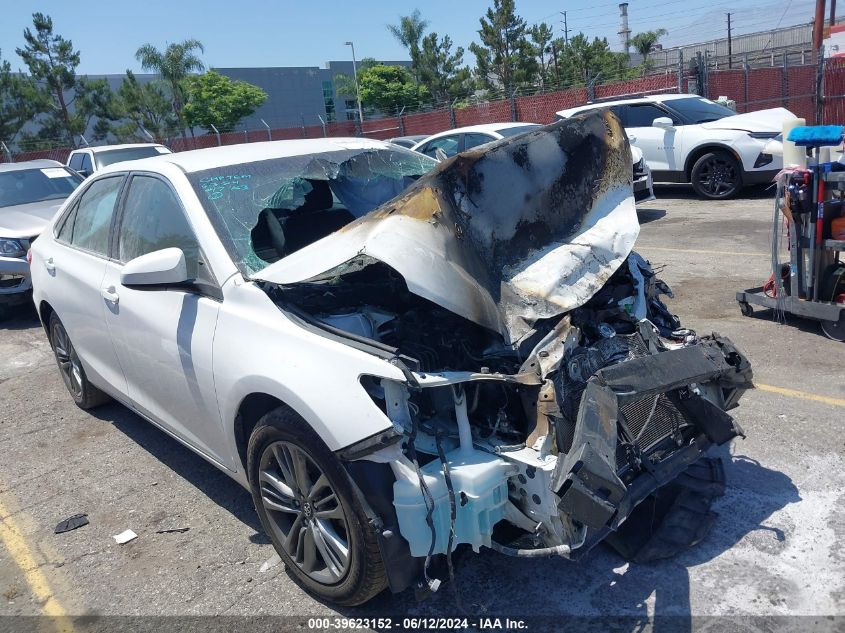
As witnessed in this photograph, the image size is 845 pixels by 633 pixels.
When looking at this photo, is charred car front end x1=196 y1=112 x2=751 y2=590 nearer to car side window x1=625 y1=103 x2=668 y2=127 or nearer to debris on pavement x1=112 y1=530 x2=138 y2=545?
debris on pavement x1=112 y1=530 x2=138 y2=545

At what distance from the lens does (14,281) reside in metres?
8.61

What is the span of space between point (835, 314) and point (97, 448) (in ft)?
18.0

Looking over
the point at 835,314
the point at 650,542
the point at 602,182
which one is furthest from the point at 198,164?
the point at 835,314

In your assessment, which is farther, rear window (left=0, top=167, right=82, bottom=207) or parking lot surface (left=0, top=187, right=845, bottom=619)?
rear window (left=0, top=167, right=82, bottom=207)

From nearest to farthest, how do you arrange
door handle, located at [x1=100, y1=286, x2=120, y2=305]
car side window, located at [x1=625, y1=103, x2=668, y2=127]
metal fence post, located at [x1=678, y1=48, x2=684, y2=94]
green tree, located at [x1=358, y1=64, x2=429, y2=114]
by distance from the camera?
door handle, located at [x1=100, y1=286, x2=120, y2=305] < car side window, located at [x1=625, y1=103, x2=668, y2=127] < metal fence post, located at [x1=678, y1=48, x2=684, y2=94] < green tree, located at [x1=358, y1=64, x2=429, y2=114]

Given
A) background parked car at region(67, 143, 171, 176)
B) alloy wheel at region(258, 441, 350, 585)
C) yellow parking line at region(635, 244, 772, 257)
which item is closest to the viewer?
alloy wheel at region(258, 441, 350, 585)

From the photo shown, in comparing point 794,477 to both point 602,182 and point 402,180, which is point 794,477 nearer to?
point 602,182

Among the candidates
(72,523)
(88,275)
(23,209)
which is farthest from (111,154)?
(72,523)

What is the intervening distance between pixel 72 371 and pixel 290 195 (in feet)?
9.15

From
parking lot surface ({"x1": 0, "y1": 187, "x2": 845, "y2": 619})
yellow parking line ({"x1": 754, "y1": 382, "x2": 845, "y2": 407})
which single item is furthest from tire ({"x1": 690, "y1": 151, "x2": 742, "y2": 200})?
yellow parking line ({"x1": 754, "y1": 382, "x2": 845, "y2": 407})

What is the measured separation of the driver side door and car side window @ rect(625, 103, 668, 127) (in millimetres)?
10809

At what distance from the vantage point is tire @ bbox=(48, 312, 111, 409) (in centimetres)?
527

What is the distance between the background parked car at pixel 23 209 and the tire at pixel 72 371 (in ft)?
11.5

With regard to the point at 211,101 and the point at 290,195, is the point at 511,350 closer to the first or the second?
the point at 290,195
